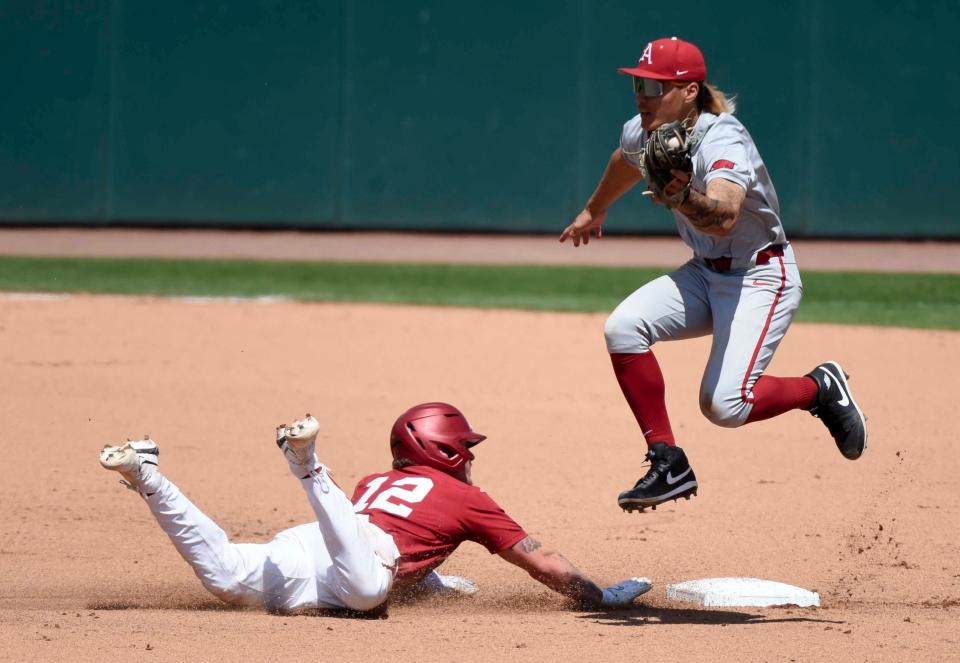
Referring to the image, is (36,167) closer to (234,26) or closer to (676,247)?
(234,26)

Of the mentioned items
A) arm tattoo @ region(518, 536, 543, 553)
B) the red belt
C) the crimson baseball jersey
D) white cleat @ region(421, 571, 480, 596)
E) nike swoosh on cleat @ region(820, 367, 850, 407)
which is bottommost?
white cleat @ region(421, 571, 480, 596)

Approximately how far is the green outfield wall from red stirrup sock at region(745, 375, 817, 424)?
10458 mm

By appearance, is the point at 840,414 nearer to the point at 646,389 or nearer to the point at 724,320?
the point at 724,320

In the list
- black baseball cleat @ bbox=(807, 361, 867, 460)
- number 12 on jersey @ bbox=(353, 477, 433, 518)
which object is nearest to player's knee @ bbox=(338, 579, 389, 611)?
number 12 on jersey @ bbox=(353, 477, 433, 518)

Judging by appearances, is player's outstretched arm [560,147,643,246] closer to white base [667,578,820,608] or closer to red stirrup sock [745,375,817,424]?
red stirrup sock [745,375,817,424]

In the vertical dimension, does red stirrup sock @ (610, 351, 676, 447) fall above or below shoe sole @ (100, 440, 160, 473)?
above

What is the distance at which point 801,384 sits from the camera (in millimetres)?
5086

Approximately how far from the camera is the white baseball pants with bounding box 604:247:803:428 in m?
4.84

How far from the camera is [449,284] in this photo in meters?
12.8

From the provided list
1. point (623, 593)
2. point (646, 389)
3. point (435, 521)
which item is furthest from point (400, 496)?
point (646, 389)

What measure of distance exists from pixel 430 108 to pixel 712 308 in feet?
36.7

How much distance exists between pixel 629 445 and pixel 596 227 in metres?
1.95

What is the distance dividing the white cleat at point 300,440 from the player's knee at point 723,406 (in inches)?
56.8

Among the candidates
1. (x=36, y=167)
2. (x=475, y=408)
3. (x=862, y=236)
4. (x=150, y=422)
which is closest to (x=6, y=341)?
(x=150, y=422)
